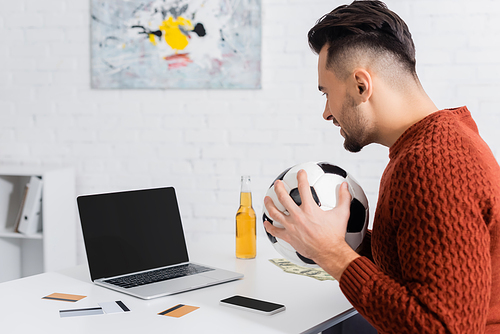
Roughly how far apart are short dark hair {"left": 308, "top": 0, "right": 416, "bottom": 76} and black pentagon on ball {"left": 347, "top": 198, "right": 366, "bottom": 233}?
1.06 ft

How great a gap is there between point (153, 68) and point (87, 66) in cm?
42

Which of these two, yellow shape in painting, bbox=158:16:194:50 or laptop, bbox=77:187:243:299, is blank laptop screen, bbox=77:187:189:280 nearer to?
laptop, bbox=77:187:243:299

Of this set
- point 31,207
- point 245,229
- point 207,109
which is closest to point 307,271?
point 245,229

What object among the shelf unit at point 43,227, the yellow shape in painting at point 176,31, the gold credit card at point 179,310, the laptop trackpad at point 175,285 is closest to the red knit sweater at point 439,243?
the gold credit card at point 179,310

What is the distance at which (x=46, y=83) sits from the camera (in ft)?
10.1

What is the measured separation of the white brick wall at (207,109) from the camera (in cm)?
257

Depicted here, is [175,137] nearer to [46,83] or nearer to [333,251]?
[46,83]

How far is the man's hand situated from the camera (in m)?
1.07

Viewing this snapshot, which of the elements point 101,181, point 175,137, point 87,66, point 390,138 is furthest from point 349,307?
point 87,66

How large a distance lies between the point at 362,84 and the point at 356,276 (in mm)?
424

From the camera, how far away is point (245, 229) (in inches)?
69.0

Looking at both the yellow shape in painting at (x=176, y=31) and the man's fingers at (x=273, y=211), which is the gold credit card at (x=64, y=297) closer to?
the man's fingers at (x=273, y=211)

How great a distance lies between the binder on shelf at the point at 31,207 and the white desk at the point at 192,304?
1.36m

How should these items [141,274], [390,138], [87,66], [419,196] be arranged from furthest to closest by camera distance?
[87,66] < [141,274] < [390,138] < [419,196]
